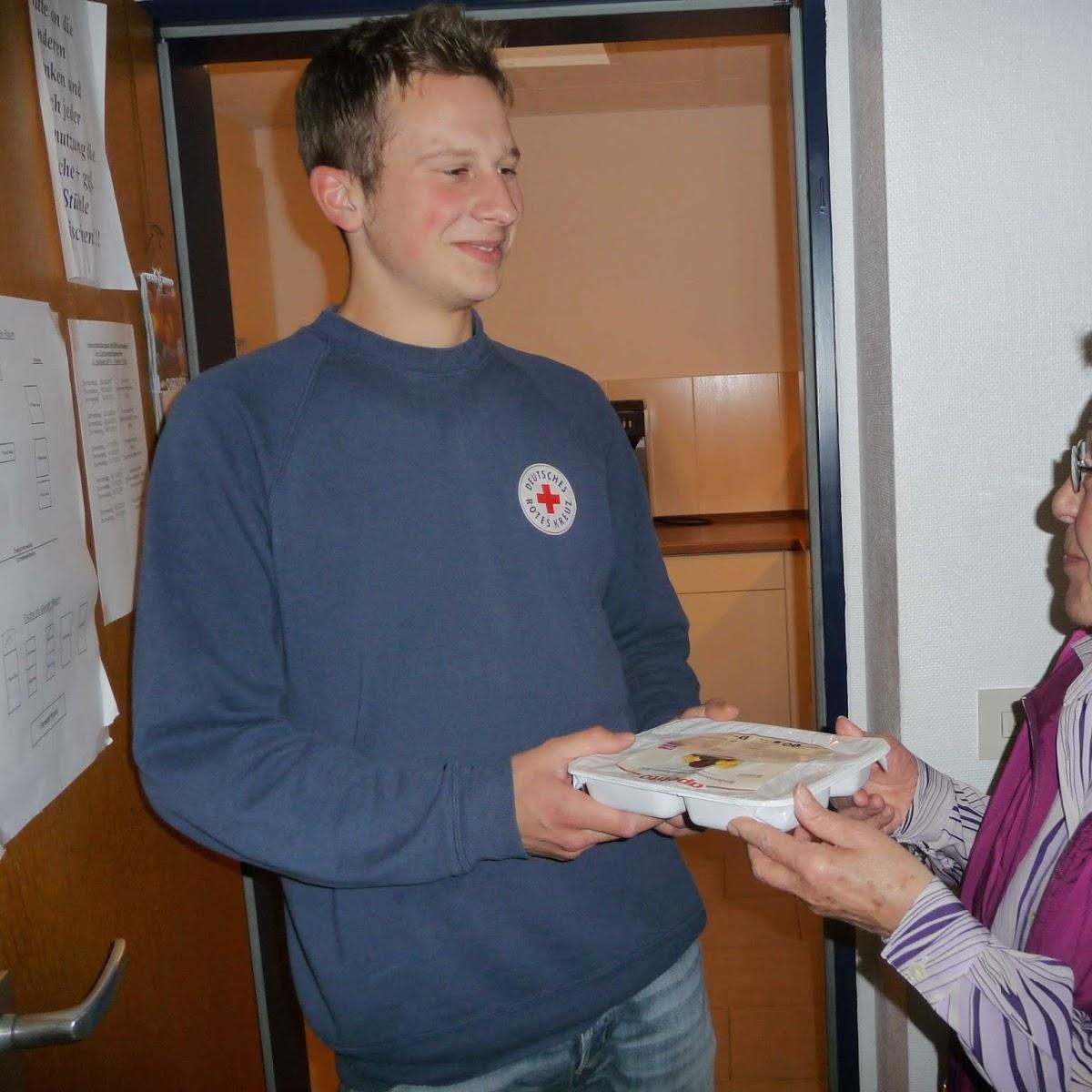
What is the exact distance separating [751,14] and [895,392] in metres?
0.68

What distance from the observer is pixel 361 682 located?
110 cm

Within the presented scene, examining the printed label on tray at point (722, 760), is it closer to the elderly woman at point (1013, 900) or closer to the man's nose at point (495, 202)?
the elderly woman at point (1013, 900)

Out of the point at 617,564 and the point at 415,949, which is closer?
the point at 415,949

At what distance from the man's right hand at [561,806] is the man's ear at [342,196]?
66 cm

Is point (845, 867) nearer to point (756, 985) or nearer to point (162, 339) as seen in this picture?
point (162, 339)

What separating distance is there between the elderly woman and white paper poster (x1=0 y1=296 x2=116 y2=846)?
0.69 metres

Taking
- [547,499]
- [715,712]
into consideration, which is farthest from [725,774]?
[547,499]

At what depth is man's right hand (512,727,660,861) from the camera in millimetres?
1005

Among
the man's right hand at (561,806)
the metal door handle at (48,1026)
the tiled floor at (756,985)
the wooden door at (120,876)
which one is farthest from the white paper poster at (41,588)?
the tiled floor at (756,985)

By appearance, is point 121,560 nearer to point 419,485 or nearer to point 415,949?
point 419,485

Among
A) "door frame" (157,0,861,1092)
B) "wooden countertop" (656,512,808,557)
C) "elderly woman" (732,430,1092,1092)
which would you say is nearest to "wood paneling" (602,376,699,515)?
"wooden countertop" (656,512,808,557)

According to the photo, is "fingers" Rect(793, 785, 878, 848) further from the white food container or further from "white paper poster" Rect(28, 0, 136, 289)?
"white paper poster" Rect(28, 0, 136, 289)

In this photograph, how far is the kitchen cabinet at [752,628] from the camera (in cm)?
384

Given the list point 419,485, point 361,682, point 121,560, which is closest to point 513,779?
point 361,682
